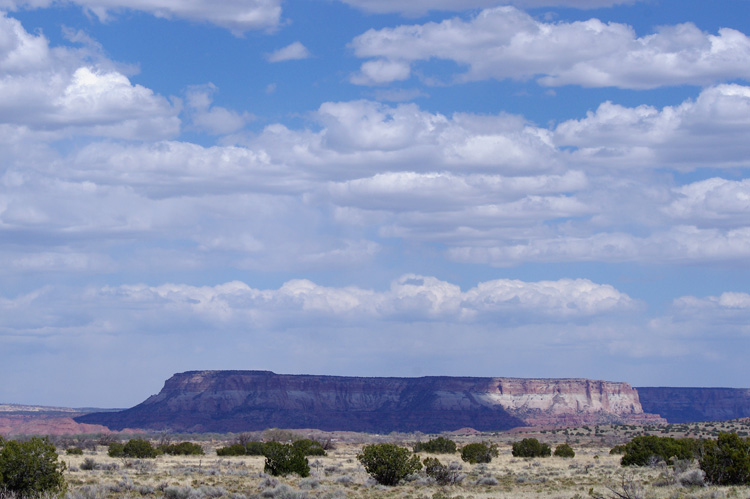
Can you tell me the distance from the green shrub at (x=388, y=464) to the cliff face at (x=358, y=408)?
13765cm

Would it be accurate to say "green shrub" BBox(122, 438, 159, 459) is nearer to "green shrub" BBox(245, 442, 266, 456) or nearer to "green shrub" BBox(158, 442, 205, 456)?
"green shrub" BBox(158, 442, 205, 456)

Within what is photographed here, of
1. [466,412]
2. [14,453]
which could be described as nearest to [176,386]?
[466,412]

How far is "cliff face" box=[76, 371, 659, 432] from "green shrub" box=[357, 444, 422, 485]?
452 feet

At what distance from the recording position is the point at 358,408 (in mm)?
198375

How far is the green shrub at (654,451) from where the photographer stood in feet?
156

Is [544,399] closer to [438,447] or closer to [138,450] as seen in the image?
[438,447]

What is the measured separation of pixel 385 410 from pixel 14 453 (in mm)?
167257

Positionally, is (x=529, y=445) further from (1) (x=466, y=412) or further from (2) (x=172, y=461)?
(1) (x=466, y=412)

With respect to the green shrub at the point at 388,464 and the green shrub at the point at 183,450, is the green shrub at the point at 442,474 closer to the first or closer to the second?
the green shrub at the point at 388,464

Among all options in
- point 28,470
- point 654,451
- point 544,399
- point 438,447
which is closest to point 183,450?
point 438,447

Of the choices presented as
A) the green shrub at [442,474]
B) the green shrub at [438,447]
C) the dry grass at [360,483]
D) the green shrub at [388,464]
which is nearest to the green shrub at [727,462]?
the dry grass at [360,483]

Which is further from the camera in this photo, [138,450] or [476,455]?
[138,450]

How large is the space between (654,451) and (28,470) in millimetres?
34140

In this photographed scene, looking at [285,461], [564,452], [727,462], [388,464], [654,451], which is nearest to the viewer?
[727,462]
